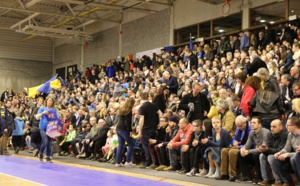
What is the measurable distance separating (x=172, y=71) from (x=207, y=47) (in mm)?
2245

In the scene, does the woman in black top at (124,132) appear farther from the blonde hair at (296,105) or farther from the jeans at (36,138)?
the blonde hair at (296,105)

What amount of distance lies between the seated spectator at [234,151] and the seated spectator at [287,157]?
0.89 m

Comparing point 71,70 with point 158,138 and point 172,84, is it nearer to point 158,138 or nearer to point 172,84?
point 172,84

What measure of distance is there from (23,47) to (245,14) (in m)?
18.1

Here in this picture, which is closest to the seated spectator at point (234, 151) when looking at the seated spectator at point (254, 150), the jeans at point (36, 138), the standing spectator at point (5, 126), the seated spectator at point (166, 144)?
the seated spectator at point (254, 150)

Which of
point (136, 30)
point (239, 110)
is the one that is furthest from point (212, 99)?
point (136, 30)

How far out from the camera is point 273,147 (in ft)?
25.0

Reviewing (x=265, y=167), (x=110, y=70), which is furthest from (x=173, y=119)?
(x=110, y=70)

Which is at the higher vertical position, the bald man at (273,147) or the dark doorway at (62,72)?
the dark doorway at (62,72)

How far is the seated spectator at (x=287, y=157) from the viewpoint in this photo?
23.4 ft

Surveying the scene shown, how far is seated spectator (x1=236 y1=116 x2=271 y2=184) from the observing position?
25.1ft

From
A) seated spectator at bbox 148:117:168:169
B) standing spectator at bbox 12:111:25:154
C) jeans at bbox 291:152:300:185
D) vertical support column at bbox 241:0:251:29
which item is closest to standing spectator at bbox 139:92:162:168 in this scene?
seated spectator at bbox 148:117:168:169

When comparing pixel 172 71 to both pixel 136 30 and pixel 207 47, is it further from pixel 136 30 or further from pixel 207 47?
pixel 136 30

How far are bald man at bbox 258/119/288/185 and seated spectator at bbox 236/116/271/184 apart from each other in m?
0.09
